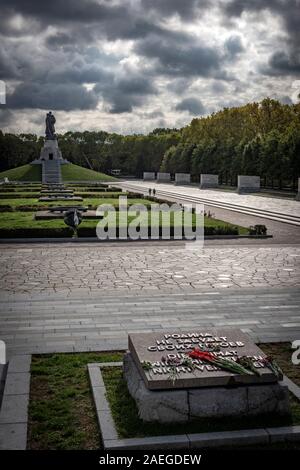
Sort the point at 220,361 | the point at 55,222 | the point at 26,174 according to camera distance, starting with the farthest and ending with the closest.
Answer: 1. the point at 26,174
2. the point at 55,222
3. the point at 220,361

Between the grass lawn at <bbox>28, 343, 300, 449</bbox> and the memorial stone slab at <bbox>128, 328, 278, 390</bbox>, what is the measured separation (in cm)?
45

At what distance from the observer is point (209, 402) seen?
19.1 feet

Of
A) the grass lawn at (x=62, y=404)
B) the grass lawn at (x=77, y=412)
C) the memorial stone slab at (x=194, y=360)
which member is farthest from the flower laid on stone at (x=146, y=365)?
the grass lawn at (x=62, y=404)

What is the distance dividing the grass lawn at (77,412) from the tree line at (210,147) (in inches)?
1756

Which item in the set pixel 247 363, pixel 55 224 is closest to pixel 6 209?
pixel 55 224

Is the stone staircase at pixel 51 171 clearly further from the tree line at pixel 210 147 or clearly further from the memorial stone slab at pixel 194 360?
the memorial stone slab at pixel 194 360

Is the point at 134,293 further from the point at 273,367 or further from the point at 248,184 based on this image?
the point at 248,184

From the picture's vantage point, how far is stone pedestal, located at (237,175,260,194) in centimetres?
5188

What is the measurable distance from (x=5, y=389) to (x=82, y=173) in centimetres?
6941

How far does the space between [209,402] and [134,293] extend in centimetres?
630

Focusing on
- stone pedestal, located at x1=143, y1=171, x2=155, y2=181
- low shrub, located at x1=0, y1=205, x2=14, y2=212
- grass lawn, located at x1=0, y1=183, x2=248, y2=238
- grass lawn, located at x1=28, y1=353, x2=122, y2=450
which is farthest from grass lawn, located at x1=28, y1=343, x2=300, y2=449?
stone pedestal, located at x1=143, y1=171, x2=155, y2=181

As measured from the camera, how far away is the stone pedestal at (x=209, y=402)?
5.75 meters

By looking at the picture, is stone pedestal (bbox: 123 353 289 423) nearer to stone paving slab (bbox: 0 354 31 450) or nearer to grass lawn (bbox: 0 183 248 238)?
stone paving slab (bbox: 0 354 31 450)

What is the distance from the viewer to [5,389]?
6672 mm
